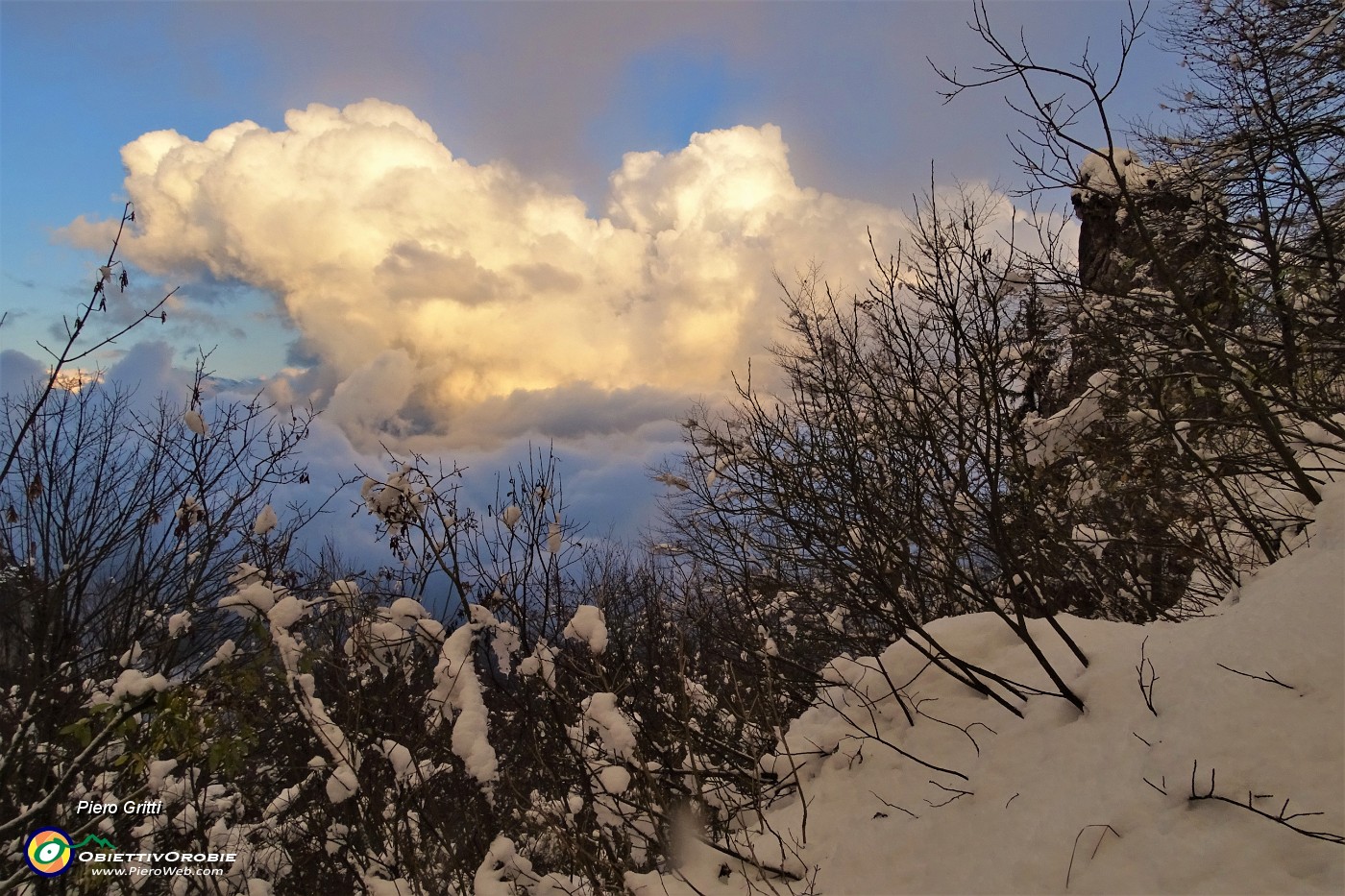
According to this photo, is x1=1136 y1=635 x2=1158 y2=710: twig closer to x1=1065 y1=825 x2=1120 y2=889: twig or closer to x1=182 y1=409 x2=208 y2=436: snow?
x1=1065 y1=825 x2=1120 y2=889: twig

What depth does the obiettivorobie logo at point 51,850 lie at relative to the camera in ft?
9.60

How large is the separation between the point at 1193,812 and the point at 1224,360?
2.37 m

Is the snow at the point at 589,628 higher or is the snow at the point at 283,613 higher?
the snow at the point at 283,613

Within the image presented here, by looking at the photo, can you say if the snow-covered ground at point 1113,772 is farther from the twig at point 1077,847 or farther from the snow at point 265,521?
the snow at point 265,521

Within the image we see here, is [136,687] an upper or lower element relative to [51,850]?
upper

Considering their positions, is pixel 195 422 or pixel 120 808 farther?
pixel 195 422

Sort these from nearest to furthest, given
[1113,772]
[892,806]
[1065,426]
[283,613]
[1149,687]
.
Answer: [1113,772]
[1149,687]
[283,613]
[892,806]
[1065,426]

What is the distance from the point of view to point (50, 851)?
301cm

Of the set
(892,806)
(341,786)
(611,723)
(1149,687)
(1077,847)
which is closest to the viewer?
(1077,847)

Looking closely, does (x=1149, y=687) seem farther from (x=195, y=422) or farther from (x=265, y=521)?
(x=195, y=422)

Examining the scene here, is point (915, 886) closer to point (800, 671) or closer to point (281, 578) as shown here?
point (800, 671)

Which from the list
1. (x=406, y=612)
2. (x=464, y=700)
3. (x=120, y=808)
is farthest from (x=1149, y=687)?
(x=120, y=808)

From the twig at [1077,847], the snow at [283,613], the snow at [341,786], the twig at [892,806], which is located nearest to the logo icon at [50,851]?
the snow at [341,786]

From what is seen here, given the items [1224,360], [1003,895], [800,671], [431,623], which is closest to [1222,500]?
[1224,360]
